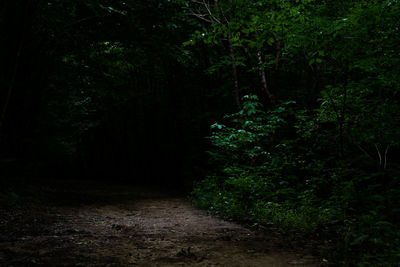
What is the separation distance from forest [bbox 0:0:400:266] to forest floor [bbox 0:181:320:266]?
264mm

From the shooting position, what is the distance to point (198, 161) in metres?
17.7

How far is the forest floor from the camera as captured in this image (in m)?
4.20

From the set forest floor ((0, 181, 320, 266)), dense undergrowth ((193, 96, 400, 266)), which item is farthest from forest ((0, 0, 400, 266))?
forest floor ((0, 181, 320, 266))

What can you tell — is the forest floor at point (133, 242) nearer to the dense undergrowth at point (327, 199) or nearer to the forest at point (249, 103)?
the forest at point (249, 103)

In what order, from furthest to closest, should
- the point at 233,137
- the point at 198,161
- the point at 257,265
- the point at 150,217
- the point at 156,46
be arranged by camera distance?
the point at 198,161 < the point at 156,46 < the point at 233,137 < the point at 150,217 < the point at 257,265

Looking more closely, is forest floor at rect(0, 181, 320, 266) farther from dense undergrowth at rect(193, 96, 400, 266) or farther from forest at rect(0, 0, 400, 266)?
dense undergrowth at rect(193, 96, 400, 266)

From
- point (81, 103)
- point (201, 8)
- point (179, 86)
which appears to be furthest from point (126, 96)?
point (201, 8)

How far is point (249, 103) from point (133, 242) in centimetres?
596

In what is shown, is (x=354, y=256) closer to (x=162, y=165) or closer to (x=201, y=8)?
(x=201, y=8)

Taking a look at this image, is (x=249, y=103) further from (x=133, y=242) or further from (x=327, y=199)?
(x=133, y=242)

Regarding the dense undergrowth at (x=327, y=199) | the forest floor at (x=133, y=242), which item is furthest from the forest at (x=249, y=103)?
the forest floor at (x=133, y=242)

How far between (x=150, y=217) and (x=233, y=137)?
12.7 feet

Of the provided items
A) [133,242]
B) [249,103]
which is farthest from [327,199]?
[133,242]

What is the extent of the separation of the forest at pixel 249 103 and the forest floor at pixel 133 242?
264 millimetres
